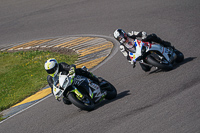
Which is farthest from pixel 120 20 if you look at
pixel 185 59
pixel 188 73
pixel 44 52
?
pixel 188 73

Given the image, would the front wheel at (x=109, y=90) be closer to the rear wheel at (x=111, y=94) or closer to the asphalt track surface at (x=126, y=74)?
the rear wheel at (x=111, y=94)

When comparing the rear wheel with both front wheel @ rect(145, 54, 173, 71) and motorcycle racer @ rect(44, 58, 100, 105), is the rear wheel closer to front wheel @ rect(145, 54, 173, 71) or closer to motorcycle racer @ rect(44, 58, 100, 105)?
motorcycle racer @ rect(44, 58, 100, 105)

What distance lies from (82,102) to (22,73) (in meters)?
6.22

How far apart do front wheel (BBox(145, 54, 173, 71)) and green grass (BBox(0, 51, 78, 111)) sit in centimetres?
428

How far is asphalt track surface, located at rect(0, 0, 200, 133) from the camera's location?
6.78 meters

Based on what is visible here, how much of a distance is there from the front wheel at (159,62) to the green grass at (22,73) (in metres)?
4.28

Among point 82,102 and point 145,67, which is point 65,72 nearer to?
point 82,102

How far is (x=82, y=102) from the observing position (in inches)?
317

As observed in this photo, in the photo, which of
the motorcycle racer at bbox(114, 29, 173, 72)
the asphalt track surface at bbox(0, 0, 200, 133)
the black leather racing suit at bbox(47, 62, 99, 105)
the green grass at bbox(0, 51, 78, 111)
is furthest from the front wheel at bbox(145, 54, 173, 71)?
the green grass at bbox(0, 51, 78, 111)

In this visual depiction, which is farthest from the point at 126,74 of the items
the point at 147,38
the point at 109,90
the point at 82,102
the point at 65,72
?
the point at 82,102

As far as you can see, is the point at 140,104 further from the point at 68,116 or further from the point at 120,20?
the point at 120,20

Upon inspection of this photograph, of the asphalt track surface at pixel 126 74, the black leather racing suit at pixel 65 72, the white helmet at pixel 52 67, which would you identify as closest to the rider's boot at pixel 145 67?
the asphalt track surface at pixel 126 74

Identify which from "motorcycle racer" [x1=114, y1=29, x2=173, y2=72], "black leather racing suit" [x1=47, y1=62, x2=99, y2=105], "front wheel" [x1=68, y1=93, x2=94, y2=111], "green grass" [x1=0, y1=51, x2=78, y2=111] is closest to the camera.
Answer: "front wheel" [x1=68, y1=93, x2=94, y2=111]

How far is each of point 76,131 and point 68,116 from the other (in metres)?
1.14
